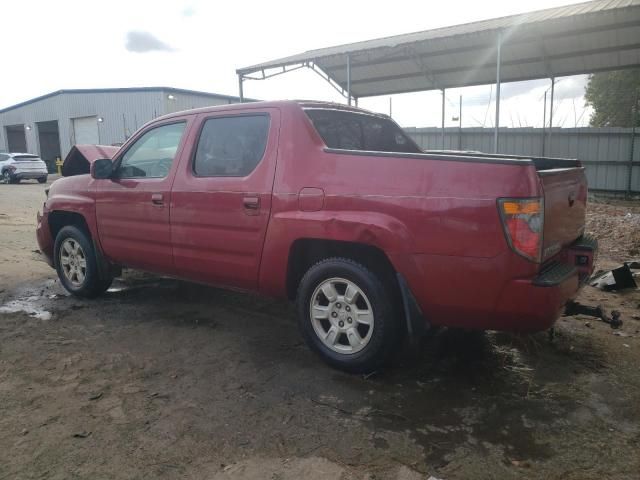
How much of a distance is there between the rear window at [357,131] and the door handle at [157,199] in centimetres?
149

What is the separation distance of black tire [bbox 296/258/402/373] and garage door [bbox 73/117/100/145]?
114 ft

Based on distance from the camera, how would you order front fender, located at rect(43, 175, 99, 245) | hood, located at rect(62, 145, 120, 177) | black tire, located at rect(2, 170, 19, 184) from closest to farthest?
front fender, located at rect(43, 175, 99, 245) < hood, located at rect(62, 145, 120, 177) < black tire, located at rect(2, 170, 19, 184)

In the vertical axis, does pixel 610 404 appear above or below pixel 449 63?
below

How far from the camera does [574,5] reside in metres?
11.0

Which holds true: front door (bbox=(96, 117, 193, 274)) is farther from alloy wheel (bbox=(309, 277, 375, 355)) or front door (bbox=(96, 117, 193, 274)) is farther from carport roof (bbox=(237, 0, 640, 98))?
carport roof (bbox=(237, 0, 640, 98))

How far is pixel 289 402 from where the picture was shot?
118 inches

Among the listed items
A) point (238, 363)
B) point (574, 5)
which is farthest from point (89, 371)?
point (574, 5)

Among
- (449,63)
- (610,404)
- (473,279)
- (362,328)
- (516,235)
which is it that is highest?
(449,63)

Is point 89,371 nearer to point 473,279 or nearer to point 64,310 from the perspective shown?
point 64,310

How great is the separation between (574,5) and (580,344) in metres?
10.1

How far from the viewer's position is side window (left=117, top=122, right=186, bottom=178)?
4340 mm

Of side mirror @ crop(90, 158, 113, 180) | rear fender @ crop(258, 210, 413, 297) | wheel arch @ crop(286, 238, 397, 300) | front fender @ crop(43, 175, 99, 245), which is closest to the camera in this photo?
rear fender @ crop(258, 210, 413, 297)

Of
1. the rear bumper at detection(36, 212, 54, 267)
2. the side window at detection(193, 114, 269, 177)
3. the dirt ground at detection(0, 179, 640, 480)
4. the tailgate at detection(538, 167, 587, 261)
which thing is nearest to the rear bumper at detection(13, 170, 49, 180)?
the rear bumper at detection(36, 212, 54, 267)

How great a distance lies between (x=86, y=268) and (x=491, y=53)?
11.9 meters
